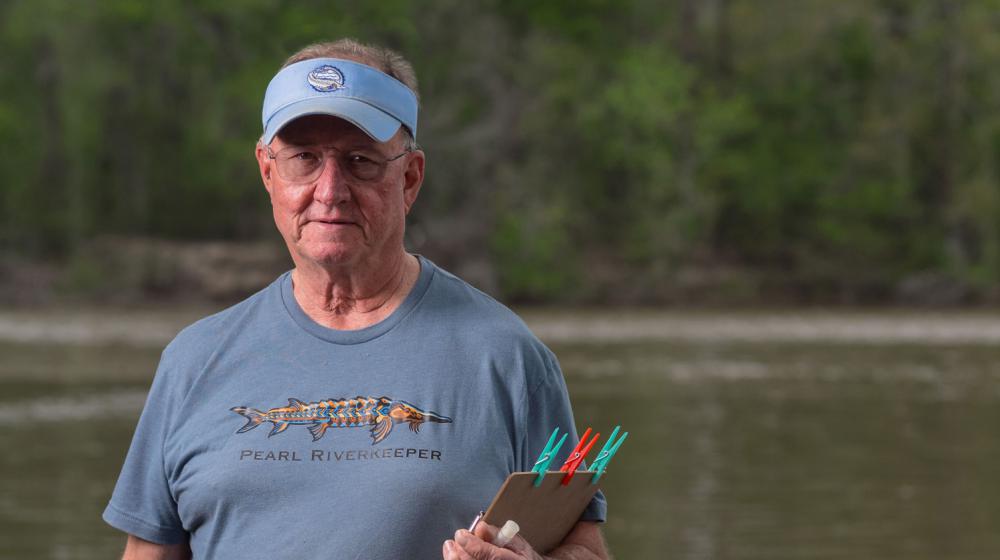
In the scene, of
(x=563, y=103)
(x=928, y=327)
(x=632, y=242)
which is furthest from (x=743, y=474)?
(x=563, y=103)

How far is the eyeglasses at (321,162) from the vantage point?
10.3ft

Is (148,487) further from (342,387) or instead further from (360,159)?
(360,159)

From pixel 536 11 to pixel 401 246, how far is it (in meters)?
48.6

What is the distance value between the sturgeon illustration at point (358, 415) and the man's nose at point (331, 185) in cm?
32

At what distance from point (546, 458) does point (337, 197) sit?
1.76ft

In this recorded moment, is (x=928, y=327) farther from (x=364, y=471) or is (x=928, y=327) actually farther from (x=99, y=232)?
(x=364, y=471)

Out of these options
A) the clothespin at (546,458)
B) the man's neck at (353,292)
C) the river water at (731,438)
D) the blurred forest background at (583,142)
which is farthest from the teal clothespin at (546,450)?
the blurred forest background at (583,142)

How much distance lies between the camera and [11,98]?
56.2 metres

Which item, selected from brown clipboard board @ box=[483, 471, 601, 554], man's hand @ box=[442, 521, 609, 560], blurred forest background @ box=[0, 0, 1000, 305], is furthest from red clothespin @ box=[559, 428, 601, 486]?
blurred forest background @ box=[0, 0, 1000, 305]

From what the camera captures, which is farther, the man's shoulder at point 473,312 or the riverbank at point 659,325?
the riverbank at point 659,325

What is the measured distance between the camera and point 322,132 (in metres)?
3.13

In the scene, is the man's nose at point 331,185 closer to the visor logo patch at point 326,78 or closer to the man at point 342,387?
the man at point 342,387

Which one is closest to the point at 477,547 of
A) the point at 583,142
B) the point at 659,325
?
the point at 659,325

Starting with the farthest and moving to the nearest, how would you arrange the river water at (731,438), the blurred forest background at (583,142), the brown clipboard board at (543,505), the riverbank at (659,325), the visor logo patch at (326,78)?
the blurred forest background at (583,142), the riverbank at (659,325), the river water at (731,438), the visor logo patch at (326,78), the brown clipboard board at (543,505)
